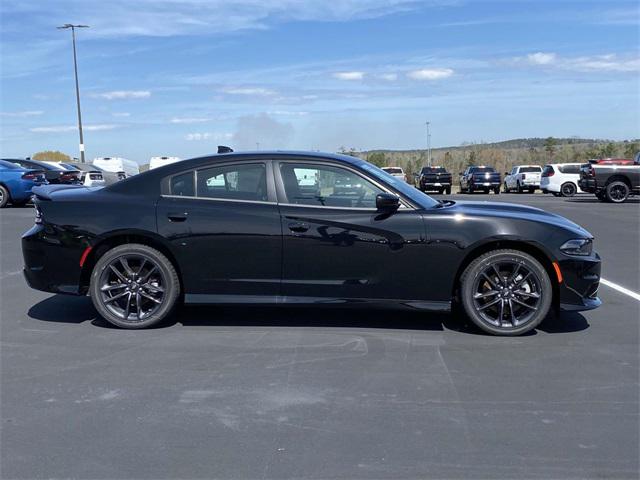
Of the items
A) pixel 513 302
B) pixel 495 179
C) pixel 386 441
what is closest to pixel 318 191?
pixel 513 302

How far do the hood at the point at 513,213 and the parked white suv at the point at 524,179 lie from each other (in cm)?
3304

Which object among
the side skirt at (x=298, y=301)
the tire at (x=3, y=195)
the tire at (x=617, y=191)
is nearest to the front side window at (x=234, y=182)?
the side skirt at (x=298, y=301)

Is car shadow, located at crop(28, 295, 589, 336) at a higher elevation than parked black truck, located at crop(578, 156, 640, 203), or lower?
lower

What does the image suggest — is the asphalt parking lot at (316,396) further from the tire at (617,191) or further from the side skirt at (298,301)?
the tire at (617,191)

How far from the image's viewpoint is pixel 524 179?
126 ft

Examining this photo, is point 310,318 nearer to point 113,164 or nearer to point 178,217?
point 178,217

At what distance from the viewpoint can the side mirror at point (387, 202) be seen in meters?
5.86

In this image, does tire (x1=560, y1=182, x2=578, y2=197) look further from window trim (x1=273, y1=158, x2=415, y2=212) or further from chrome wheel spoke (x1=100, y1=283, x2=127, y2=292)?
chrome wheel spoke (x1=100, y1=283, x2=127, y2=292)

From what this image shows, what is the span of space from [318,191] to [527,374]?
2.33 m

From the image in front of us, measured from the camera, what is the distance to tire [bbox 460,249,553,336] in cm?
595

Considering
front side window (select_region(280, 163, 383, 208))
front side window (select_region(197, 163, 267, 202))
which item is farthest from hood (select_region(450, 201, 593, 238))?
front side window (select_region(197, 163, 267, 202))

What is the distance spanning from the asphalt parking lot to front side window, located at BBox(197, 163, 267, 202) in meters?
1.18

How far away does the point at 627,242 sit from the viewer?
12.4 metres

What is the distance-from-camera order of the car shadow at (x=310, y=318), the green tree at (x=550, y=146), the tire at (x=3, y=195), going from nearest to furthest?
1. the car shadow at (x=310, y=318)
2. the tire at (x=3, y=195)
3. the green tree at (x=550, y=146)
